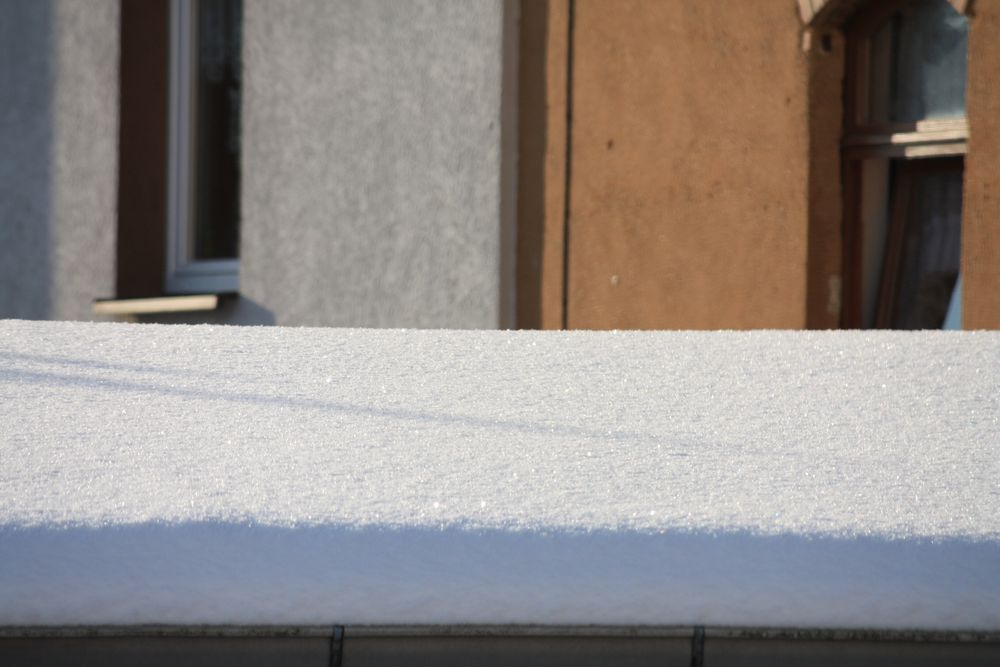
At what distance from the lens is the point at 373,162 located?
673 cm

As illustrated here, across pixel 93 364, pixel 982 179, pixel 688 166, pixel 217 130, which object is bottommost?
pixel 93 364

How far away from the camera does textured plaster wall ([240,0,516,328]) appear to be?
20.9 ft

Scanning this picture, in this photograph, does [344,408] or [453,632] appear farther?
[344,408]

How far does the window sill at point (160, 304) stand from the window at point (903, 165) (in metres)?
3.47

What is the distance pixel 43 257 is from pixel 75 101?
0.96 metres

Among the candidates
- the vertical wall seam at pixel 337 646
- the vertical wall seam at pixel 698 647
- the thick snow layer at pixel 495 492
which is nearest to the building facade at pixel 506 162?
the thick snow layer at pixel 495 492

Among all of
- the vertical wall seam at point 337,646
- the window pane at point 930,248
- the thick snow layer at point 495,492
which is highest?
the window pane at point 930,248

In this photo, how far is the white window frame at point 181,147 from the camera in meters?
7.89

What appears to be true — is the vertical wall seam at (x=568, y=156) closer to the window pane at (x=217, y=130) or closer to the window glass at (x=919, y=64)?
the window glass at (x=919, y=64)

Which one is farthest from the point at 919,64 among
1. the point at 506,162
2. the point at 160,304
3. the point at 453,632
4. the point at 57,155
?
the point at 57,155

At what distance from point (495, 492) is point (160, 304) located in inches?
239

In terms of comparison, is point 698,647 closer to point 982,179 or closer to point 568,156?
point 982,179

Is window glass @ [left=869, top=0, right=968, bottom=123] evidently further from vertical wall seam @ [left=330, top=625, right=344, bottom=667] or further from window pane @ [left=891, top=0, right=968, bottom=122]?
vertical wall seam @ [left=330, top=625, right=344, bottom=667]

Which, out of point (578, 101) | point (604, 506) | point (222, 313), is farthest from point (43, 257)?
point (604, 506)
